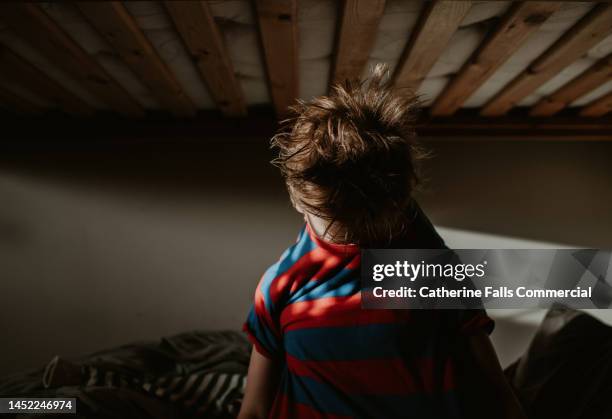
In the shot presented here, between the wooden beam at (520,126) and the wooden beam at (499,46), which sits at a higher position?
the wooden beam at (499,46)

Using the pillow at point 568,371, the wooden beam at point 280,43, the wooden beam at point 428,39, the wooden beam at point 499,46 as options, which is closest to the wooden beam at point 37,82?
the wooden beam at point 280,43

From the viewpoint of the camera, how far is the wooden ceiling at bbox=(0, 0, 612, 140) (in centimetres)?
104

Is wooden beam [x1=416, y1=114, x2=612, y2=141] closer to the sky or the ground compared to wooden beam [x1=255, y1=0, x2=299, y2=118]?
closer to the ground

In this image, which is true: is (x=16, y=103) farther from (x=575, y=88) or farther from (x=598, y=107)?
(x=598, y=107)

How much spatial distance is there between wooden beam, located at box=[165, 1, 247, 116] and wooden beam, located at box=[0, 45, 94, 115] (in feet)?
1.96

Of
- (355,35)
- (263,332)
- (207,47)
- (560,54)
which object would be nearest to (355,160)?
(263,332)

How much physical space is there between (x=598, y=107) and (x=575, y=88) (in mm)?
358

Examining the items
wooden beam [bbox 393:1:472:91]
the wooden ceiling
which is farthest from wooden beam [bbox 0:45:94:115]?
wooden beam [bbox 393:1:472:91]

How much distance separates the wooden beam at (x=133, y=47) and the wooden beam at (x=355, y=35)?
23.2 inches

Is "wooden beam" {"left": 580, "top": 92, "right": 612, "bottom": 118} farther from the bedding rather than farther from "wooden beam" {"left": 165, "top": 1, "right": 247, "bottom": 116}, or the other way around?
the bedding

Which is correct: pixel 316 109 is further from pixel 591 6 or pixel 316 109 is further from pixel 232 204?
pixel 232 204

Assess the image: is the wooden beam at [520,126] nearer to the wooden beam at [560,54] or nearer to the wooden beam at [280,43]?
the wooden beam at [560,54]

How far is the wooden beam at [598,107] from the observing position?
68.5 inches

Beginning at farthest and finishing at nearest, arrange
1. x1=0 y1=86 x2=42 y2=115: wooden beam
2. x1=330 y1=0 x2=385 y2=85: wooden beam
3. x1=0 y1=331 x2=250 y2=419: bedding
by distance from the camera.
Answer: x1=0 y1=86 x2=42 y2=115: wooden beam < x1=0 y1=331 x2=250 y2=419: bedding < x1=330 y1=0 x2=385 y2=85: wooden beam
